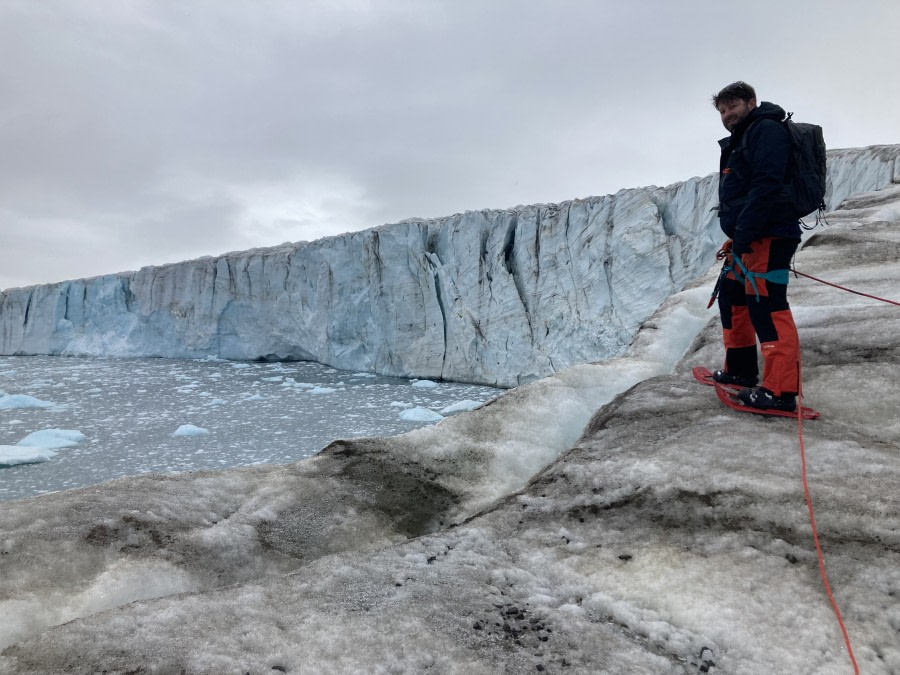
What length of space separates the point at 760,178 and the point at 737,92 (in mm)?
498

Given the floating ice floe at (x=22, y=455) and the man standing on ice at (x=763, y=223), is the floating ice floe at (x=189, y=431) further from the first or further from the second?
the man standing on ice at (x=763, y=223)

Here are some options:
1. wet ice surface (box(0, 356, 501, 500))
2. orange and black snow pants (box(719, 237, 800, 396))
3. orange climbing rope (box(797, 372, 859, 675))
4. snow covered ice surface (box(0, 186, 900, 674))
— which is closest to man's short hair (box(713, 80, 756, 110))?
orange and black snow pants (box(719, 237, 800, 396))

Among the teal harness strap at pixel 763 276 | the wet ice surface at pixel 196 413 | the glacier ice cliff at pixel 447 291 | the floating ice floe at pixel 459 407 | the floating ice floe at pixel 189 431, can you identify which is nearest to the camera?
the teal harness strap at pixel 763 276

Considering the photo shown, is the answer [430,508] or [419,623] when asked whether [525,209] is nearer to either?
[430,508]

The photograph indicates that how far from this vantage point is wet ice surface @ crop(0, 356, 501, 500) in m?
10.2

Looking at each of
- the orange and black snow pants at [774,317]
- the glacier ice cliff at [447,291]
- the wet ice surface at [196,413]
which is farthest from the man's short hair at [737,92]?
the glacier ice cliff at [447,291]

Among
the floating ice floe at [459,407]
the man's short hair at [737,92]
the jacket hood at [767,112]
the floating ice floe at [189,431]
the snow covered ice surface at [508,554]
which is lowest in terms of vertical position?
the floating ice floe at [189,431]

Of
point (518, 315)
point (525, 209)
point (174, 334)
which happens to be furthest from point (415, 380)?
point (174, 334)

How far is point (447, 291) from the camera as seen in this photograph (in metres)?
19.7

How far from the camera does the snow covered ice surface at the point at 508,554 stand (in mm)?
1285

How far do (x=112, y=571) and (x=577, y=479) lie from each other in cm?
174

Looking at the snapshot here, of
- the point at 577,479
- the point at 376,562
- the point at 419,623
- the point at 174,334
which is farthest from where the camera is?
the point at 174,334

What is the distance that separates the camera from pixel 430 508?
2.65 meters

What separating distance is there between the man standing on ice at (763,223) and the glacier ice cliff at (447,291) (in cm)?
1370
